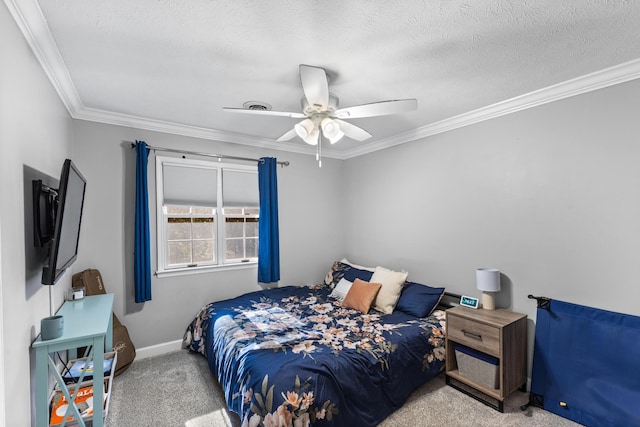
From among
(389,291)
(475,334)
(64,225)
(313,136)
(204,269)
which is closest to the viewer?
(64,225)

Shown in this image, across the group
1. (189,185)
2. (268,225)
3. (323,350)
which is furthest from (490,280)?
(189,185)

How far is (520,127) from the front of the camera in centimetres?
263

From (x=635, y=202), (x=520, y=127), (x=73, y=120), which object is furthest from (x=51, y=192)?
(x=635, y=202)

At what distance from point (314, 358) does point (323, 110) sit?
1.76 m

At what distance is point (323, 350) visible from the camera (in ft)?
7.06

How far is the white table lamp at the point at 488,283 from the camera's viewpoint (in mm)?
2580

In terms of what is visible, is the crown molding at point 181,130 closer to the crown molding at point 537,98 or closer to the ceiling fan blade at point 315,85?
the crown molding at point 537,98

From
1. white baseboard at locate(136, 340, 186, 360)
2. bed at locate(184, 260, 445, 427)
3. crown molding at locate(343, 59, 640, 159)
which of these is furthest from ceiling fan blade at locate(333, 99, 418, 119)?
white baseboard at locate(136, 340, 186, 360)

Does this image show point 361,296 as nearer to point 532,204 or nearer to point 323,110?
point 532,204

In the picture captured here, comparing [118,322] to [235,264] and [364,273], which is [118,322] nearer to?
[235,264]

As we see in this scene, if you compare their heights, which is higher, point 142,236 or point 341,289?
point 142,236

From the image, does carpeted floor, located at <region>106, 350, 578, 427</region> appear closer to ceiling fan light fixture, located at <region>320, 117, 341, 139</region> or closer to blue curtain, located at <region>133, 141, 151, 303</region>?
blue curtain, located at <region>133, 141, 151, 303</region>

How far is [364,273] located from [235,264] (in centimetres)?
Result: 162

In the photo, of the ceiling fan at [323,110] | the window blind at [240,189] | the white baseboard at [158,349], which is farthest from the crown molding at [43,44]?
the white baseboard at [158,349]
